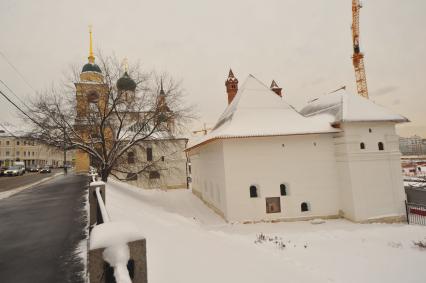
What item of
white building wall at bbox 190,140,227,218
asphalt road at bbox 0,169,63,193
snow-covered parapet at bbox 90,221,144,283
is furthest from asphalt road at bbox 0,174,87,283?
white building wall at bbox 190,140,227,218

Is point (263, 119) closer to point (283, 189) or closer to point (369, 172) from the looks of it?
point (283, 189)

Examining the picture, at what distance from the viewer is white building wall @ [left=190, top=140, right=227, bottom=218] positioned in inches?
731

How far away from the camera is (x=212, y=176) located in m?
22.0

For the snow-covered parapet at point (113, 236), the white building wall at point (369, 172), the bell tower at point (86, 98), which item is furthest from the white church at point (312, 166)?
the snow-covered parapet at point (113, 236)

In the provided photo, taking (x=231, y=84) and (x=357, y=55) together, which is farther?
(x=357, y=55)

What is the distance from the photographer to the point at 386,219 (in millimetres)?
17812

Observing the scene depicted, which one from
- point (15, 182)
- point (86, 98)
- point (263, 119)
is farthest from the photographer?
point (15, 182)

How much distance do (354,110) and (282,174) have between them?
23.8 feet

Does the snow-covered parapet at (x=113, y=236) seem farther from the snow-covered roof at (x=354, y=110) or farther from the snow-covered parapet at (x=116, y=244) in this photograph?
the snow-covered roof at (x=354, y=110)

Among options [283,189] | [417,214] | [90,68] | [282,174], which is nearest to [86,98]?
[282,174]

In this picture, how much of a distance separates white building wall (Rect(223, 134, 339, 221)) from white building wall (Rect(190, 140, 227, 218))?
0.91m

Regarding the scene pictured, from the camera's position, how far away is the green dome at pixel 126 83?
1820 cm

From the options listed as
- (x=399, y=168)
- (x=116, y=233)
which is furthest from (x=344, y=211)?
(x=116, y=233)

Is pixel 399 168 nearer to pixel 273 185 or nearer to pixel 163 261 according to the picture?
pixel 273 185
